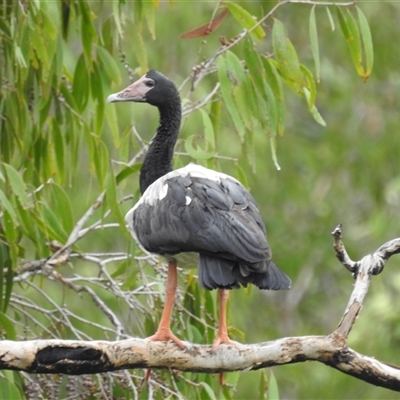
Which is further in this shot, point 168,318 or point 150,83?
point 150,83

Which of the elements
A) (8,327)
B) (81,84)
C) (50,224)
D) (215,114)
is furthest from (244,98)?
(8,327)

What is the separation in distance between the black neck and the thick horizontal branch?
104cm

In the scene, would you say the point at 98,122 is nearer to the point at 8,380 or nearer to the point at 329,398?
the point at 8,380

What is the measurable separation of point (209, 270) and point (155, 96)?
1.19m

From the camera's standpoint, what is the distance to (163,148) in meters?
4.29

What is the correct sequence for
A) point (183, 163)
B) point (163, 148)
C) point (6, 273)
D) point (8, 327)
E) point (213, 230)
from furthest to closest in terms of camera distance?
point (183, 163) < point (163, 148) < point (6, 273) < point (8, 327) < point (213, 230)

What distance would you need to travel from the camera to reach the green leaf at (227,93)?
170 inches

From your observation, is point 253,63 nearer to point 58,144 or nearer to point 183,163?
point 183,163

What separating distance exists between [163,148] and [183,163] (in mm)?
580

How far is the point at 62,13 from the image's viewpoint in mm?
4617

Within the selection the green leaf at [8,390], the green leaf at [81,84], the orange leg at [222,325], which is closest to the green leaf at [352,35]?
the green leaf at [81,84]

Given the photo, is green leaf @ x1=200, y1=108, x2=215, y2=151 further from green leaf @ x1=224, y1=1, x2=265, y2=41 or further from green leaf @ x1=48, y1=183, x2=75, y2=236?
green leaf @ x1=48, y1=183, x2=75, y2=236

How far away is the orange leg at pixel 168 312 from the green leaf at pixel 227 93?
2.50 ft

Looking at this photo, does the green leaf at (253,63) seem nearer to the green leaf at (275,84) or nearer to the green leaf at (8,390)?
the green leaf at (275,84)
